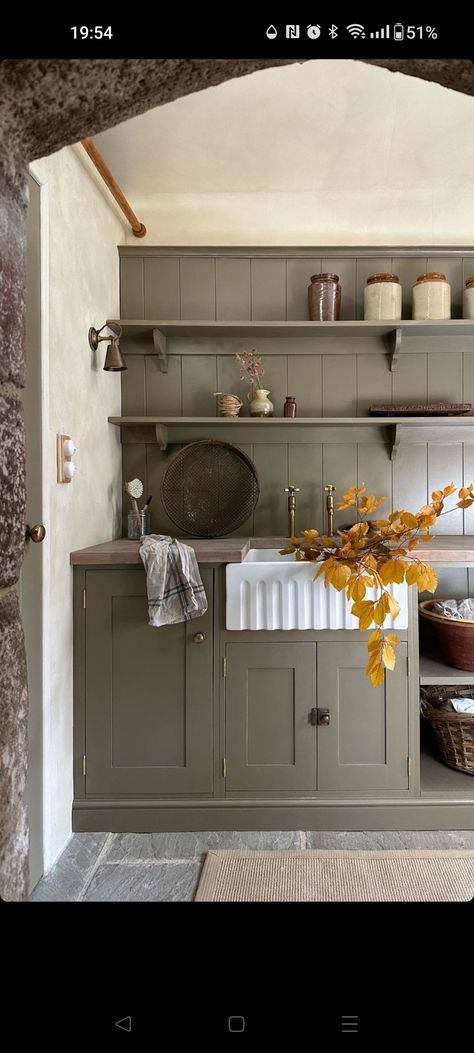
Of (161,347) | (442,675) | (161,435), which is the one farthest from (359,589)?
(161,347)

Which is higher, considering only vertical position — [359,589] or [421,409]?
[421,409]

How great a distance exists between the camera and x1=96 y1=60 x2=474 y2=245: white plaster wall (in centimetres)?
173

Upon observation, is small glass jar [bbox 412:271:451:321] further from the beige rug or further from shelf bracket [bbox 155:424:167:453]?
the beige rug

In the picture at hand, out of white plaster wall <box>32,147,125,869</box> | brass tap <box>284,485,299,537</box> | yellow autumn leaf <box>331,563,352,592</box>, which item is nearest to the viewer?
yellow autumn leaf <box>331,563,352,592</box>

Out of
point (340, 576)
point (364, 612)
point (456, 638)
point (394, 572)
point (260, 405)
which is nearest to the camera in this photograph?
point (364, 612)

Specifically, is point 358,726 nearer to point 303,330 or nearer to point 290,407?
point 290,407

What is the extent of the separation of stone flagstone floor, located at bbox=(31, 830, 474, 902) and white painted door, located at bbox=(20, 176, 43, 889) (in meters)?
0.11

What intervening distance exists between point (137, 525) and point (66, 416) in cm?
57

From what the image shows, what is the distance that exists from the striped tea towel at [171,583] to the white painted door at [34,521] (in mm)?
307

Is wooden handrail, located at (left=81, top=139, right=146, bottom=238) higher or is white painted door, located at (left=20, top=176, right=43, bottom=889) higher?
wooden handrail, located at (left=81, top=139, right=146, bottom=238)

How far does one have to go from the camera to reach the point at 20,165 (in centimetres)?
45

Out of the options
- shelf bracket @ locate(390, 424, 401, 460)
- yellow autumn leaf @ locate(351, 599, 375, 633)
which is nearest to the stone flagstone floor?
yellow autumn leaf @ locate(351, 599, 375, 633)

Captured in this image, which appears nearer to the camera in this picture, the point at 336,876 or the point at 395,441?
the point at 336,876
